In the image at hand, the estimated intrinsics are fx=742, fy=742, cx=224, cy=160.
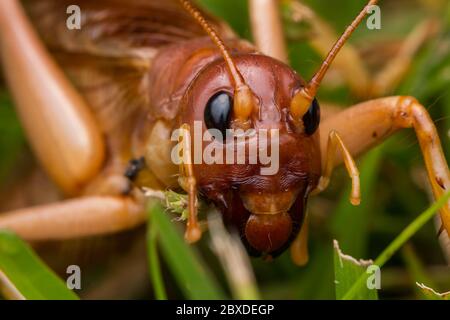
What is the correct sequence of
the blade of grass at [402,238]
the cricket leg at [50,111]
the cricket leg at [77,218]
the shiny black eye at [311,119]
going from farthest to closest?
the cricket leg at [50,111], the cricket leg at [77,218], the shiny black eye at [311,119], the blade of grass at [402,238]

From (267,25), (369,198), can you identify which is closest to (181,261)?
(369,198)

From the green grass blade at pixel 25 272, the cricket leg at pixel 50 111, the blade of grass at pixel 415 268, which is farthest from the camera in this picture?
the cricket leg at pixel 50 111

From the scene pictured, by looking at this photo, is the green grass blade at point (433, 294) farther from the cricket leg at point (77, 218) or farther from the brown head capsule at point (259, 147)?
the cricket leg at point (77, 218)

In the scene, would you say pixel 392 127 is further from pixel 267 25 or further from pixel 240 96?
pixel 267 25

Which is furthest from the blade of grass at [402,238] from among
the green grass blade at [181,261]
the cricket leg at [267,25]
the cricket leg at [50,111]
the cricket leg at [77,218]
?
the cricket leg at [50,111]
